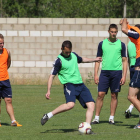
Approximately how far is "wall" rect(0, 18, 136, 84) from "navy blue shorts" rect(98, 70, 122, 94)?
1381 centimetres

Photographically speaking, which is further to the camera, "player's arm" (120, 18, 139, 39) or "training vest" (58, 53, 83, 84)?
"training vest" (58, 53, 83, 84)

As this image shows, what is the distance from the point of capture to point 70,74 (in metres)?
10.0

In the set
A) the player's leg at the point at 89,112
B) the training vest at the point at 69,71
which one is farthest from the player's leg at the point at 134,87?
the training vest at the point at 69,71

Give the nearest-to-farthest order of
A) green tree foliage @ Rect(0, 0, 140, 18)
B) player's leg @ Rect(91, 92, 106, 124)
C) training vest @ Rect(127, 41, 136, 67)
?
player's leg @ Rect(91, 92, 106, 124), training vest @ Rect(127, 41, 136, 67), green tree foliage @ Rect(0, 0, 140, 18)

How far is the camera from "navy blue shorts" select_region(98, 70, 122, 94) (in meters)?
11.5

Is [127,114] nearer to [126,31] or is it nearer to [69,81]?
[69,81]

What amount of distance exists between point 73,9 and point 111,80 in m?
35.9

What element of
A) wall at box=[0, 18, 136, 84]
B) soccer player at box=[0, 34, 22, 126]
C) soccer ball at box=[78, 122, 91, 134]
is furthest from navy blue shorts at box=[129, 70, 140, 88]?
wall at box=[0, 18, 136, 84]

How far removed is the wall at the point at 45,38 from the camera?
83.1 feet

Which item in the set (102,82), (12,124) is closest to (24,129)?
(12,124)

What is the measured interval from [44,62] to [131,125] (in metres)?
14.8

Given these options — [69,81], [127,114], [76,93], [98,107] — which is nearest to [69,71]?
[69,81]

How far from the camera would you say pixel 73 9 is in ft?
Answer: 154

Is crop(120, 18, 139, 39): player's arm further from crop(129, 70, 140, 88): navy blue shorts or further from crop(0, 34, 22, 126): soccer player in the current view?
crop(0, 34, 22, 126): soccer player
